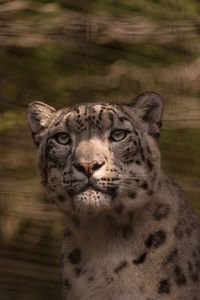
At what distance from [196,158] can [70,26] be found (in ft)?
3.79

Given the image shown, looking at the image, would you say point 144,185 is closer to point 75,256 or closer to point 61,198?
point 61,198

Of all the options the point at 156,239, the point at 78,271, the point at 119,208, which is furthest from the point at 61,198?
the point at 156,239

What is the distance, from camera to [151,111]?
5262 mm

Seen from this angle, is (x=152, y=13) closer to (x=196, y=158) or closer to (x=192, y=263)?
(x=196, y=158)

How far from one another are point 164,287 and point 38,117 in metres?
1.11

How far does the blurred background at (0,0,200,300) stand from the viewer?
21.4 ft

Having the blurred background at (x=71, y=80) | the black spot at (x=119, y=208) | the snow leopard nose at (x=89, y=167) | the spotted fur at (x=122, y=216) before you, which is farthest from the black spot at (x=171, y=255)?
the blurred background at (x=71, y=80)

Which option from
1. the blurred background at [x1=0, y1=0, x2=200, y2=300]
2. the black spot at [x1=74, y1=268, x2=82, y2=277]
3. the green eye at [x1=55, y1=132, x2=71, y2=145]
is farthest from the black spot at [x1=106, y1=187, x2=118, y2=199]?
the blurred background at [x1=0, y1=0, x2=200, y2=300]

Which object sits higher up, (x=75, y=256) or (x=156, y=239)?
(x=156, y=239)

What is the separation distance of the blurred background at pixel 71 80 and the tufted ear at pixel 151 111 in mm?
1241

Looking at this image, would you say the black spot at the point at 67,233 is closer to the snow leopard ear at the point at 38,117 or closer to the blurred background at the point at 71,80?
the snow leopard ear at the point at 38,117

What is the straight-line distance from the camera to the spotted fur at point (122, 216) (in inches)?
195

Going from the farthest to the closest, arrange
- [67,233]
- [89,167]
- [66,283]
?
[67,233] < [66,283] < [89,167]

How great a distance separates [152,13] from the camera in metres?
6.62
